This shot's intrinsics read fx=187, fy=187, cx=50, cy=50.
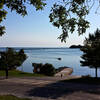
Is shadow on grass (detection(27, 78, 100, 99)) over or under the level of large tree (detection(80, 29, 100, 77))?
under

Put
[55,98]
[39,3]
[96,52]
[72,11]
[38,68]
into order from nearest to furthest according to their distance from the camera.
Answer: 1. [72,11]
2. [39,3]
3. [55,98]
4. [96,52]
5. [38,68]

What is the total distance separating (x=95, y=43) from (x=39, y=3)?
24.3 meters

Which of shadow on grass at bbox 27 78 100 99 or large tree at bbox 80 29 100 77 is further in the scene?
large tree at bbox 80 29 100 77

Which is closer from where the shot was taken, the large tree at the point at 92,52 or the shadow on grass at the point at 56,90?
the shadow on grass at the point at 56,90

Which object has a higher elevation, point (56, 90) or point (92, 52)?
point (92, 52)

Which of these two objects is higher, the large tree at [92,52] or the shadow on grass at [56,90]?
the large tree at [92,52]

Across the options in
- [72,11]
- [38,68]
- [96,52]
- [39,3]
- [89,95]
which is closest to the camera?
[72,11]

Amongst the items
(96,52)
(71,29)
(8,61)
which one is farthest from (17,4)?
(8,61)

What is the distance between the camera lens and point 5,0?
7441 mm

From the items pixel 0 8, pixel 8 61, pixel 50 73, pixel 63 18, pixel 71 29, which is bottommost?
pixel 50 73

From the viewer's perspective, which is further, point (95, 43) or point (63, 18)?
point (95, 43)

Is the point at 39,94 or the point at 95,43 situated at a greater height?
the point at 95,43

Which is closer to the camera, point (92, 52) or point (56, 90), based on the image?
point (56, 90)

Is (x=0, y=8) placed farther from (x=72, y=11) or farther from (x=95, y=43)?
(x=95, y=43)
